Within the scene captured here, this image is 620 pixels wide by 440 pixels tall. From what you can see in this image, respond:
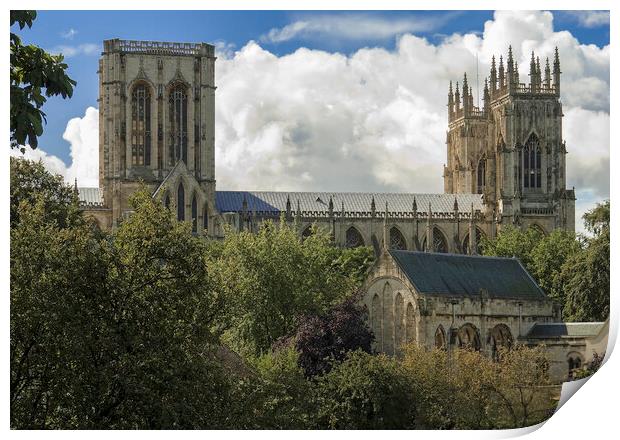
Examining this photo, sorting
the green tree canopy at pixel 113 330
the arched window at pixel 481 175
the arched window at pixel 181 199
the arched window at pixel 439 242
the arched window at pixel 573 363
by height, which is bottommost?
Answer: the arched window at pixel 573 363

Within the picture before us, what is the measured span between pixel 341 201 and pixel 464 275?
46268 millimetres

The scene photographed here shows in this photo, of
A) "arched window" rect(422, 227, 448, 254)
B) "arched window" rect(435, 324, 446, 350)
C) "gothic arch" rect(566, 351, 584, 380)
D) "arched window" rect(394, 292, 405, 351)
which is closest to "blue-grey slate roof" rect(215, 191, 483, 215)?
"arched window" rect(422, 227, 448, 254)

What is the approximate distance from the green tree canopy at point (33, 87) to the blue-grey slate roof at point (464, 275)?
115 ft

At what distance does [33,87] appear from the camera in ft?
75.3

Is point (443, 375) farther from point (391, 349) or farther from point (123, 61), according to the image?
point (123, 61)

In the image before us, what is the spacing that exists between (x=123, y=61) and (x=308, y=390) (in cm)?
5994

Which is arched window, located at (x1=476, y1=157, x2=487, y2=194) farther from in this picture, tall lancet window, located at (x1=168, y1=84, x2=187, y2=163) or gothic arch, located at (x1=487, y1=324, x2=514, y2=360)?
gothic arch, located at (x1=487, y1=324, x2=514, y2=360)

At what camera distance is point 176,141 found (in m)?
100

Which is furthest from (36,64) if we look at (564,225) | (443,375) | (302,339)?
(564,225)

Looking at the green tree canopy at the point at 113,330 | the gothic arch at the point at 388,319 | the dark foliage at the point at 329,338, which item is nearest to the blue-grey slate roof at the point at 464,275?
the gothic arch at the point at 388,319

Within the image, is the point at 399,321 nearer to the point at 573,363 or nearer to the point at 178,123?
the point at 573,363

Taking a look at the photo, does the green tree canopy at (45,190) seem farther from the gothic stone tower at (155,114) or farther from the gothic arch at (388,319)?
the gothic stone tower at (155,114)

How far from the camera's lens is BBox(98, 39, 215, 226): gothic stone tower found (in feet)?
321

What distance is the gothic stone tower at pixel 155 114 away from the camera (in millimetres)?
97875
